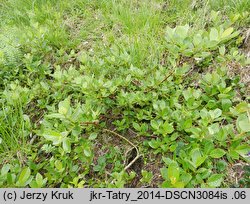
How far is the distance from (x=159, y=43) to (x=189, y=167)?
137cm

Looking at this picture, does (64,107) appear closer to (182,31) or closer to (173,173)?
(173,173)

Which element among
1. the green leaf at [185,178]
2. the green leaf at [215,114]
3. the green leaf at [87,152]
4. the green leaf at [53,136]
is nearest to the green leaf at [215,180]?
the green leaf at [185,178]

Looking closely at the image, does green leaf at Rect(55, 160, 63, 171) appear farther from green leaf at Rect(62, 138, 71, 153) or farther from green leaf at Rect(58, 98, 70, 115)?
green leaf at Rect(58, 98, 70, 115)

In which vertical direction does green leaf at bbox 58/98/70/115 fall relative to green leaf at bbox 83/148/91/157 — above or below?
above

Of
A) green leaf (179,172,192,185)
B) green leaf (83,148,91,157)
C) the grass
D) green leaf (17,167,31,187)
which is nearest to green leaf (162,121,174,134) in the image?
the grass

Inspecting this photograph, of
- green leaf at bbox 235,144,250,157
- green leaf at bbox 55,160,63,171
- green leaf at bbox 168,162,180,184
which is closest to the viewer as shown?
green leaf at bbox 168,162,180,184

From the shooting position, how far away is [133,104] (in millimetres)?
2355

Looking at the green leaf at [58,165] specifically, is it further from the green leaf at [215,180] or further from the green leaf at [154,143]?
the green leaf at [215,180]

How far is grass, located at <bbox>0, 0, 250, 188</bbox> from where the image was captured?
6.35 feet

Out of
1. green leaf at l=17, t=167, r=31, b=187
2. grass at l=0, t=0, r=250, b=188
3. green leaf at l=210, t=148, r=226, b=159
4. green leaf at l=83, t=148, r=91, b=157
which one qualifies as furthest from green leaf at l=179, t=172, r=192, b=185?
green leaf at l=17, t=167, r=31, b=187

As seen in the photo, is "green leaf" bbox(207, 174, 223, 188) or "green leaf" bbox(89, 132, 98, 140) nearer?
"green leaf" bbox(207, 174, 223, 188)

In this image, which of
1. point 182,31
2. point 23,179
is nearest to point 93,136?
point 23,179

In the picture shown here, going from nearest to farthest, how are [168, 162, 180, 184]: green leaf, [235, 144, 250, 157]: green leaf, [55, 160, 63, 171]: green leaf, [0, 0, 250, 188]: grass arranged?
1. [168, 162, 180, 184]: green leaf
2. [235, 144, 250, 157]: green leaf
3. [0, 0, 250, 188]: grass
4. [55, 160, 63, 171]: green leaf

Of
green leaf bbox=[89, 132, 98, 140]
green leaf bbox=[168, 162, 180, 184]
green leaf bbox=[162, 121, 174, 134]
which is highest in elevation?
green leaf bbox=[162, 121, 174, 134]
